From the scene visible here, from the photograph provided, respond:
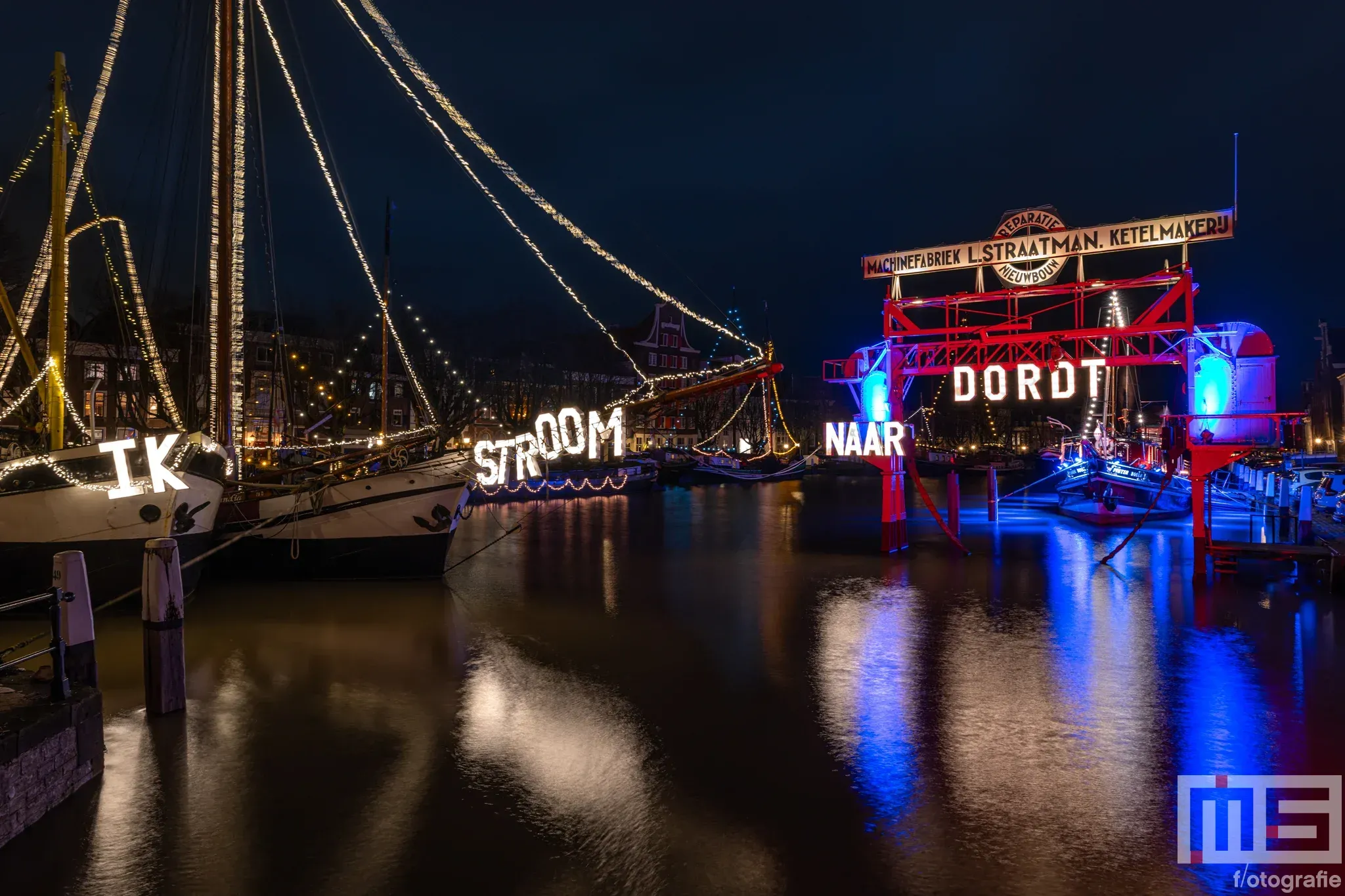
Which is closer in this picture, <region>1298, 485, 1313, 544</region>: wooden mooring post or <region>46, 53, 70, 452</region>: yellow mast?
<region>46, 53, 70, 452</region>: yellow mast

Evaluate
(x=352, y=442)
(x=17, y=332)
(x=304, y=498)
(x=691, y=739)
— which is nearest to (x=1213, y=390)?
(x=691, y=739)

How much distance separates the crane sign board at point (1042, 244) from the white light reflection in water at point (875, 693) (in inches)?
301

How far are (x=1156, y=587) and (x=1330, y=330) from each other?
82822mm

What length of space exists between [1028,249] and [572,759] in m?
14.6

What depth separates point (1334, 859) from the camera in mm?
4895

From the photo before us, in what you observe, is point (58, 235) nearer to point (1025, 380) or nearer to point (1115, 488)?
point (1025, 380)

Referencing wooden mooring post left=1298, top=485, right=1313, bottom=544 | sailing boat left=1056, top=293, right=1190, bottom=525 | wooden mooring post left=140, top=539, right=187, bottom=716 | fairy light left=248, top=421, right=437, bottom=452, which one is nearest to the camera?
wooden mooring post left=140, top=539, right=187, bottom=716

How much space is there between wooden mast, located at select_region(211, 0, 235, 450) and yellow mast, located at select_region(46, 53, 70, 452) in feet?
7.90

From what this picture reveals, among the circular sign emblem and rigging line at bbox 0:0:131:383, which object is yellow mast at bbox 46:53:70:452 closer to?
rigging line at bbox 0:0:131:383

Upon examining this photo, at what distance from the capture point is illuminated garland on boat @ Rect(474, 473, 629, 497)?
3503cm

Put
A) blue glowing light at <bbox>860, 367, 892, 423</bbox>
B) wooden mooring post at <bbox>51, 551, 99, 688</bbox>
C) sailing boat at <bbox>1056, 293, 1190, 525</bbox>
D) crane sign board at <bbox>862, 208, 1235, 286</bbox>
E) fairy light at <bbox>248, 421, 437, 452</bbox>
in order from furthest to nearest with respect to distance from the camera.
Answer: sailing boat at <bbox>1056, 293, 1190, 525</bbox> < blue glowing light at <bbox>860, 367, 892, 423</bbox> < fairy light at <bbox>248, 421, 437, 452</bbox> < crane sign board at <bbox>862, 208, 1235, 286</bbox> < wooden mooring post at <bbox>51, 551, 99, 688</bbox>

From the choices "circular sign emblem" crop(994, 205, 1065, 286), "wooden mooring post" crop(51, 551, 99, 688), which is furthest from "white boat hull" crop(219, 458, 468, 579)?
"circular sign emblem" crop(994, 205, 1065, 286)

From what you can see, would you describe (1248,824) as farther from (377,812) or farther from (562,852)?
(377,812)

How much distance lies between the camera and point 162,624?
7.27 metres
